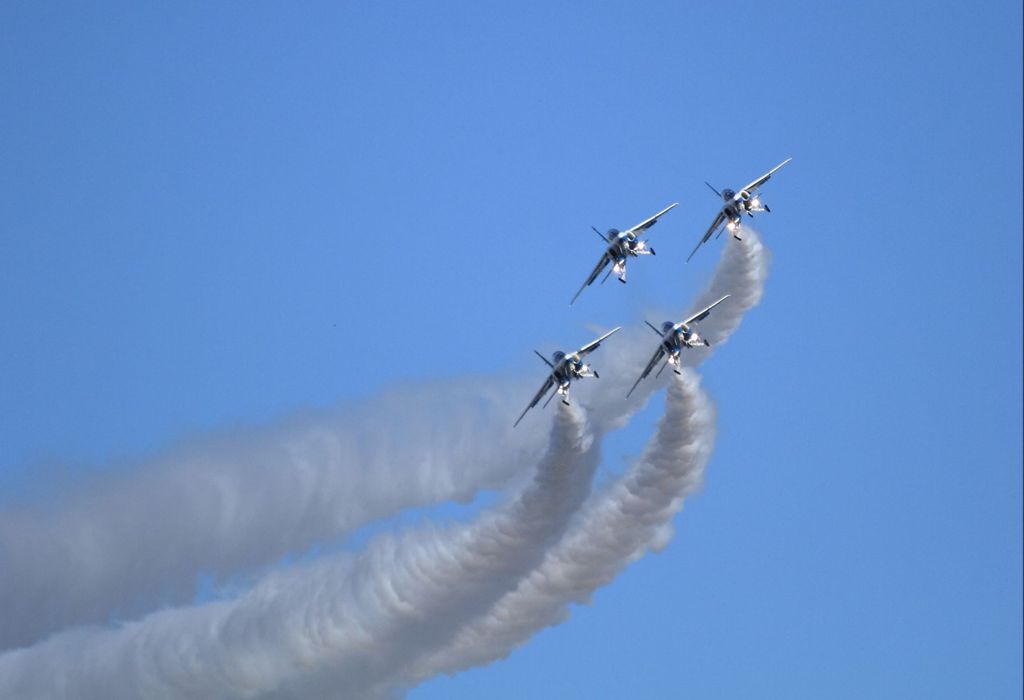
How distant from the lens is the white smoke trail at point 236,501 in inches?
2672

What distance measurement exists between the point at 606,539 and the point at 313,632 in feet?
40.1

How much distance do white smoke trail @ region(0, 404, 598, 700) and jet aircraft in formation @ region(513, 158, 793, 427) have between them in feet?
16.0

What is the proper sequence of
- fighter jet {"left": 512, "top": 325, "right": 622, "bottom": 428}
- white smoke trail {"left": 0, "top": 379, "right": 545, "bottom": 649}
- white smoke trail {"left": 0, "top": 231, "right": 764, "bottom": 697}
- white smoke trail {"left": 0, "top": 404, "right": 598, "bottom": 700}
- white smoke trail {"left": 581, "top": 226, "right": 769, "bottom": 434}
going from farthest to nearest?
white smoke trail {"left": 581, "top": 226, "right": 769, "bottom": 434} < white smoke trail {"left": 0, "top": 379, "right": 545, "bottom": 649} < white smoke trail {"left": 0, "top": 231, "right": 764, "bottom": 697} < white smoke trail {"left": 0, "top": 404, "right": 598, "bottom": 700} < fighter jet {"left": 512, "top": 325, "right": 622, "bottom": 428}

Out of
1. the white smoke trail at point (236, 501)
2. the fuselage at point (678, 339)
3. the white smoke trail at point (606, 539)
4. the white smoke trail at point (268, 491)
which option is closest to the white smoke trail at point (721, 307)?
the white smoke trail at point (268, 491)

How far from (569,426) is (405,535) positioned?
921 centimetres

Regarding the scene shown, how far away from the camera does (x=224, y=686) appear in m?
67.2

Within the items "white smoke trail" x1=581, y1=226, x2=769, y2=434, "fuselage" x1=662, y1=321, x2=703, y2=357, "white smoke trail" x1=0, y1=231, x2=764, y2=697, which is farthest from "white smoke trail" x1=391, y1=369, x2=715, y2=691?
"white smoke trail" x1=581, y1=226, x2=769, y2=434

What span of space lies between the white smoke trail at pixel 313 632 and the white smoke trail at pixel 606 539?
81 cm

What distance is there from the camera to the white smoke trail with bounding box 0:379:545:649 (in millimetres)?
67875

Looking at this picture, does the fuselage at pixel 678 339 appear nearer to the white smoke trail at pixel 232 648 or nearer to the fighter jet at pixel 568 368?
the fighter jet at pixel 568 368

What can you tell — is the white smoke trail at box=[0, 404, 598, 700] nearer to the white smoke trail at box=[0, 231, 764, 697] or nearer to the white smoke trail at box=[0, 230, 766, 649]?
the white smoke trail at box=[0, 231, 764, 697]

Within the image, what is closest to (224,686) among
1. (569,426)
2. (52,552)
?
(52,552)

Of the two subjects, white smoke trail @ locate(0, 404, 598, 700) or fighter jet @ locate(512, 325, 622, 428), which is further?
white smoke trail @ locate(0, 404, 598, 700)

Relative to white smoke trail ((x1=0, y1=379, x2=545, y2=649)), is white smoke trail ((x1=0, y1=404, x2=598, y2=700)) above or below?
below
